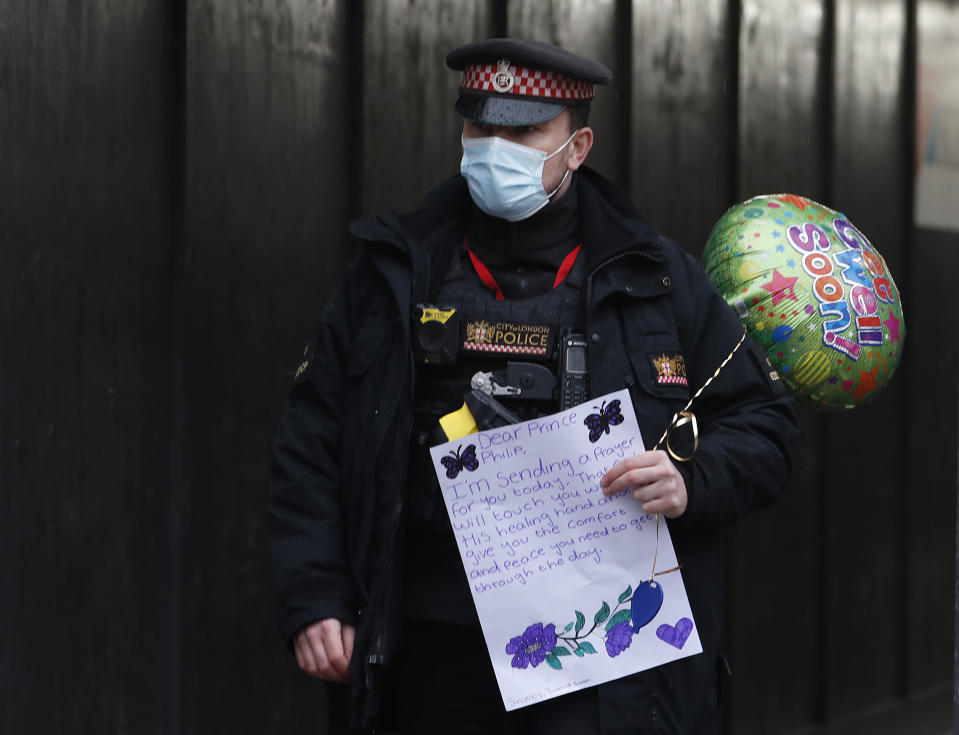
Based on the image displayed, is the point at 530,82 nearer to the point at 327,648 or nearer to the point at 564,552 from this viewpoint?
the point at 564,552

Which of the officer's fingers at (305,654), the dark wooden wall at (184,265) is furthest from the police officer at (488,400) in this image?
the dark wooden wall at (184,265)

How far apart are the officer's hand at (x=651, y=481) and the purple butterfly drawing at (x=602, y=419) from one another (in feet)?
0.25

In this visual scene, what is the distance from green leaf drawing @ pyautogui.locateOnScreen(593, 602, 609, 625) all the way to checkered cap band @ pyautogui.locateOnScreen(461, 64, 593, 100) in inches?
40.3

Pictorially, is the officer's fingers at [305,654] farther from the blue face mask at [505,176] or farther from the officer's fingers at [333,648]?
the blue face mask at [505,176]

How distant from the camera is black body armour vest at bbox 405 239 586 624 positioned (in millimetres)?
2723

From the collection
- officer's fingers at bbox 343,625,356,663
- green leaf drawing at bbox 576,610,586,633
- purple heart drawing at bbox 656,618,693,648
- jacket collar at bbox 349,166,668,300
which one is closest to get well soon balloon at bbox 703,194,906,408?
jacket collar at bbox 349,166,668,300

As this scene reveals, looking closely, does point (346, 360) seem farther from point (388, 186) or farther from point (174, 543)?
point (388, 186)

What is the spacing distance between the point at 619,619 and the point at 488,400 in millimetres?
487

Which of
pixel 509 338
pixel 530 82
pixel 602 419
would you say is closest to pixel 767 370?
pixel 602 419

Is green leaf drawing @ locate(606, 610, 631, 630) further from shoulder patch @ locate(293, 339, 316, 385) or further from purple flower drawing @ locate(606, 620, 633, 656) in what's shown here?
shoulder patch @ locate(293, 339, 316, 385)

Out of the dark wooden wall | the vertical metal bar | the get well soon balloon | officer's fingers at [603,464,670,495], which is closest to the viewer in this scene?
officer's fingers at [603,464,670,495]

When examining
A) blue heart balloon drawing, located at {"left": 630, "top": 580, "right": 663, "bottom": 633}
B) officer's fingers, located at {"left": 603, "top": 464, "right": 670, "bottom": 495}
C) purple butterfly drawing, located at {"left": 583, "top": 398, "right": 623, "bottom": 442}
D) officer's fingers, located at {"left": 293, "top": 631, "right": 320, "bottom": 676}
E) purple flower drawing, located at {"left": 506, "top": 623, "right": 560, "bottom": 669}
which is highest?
purple butterfly drawing, located at {"left": 583, "top": 398, "right": 623, "bottom": 442}

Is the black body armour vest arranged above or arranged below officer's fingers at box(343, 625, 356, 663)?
above

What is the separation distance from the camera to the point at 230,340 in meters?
3.96
